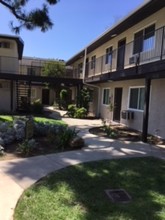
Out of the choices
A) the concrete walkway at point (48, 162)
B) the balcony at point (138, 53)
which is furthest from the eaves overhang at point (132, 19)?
the concrete walkway at point (48, 162)

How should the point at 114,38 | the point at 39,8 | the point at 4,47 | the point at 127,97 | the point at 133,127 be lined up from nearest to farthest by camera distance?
1. the point at 39,8
2. the point at 133,127
3. the point at 127,97
4. the point at 114,38
5. the point at 4,47

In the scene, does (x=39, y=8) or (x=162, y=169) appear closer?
(x=162, y=169)

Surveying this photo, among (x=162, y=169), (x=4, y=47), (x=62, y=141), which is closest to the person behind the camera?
(x=162, y=169)

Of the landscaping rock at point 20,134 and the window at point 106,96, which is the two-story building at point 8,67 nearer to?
the window at point 106,96

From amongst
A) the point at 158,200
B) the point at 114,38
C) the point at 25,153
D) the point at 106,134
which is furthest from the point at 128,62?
the point at 158,200

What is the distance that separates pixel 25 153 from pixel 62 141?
1348mm

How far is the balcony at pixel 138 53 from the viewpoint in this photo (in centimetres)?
1127

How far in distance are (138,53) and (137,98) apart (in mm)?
2412

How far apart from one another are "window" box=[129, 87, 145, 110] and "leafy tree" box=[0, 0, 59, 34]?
5.29 m

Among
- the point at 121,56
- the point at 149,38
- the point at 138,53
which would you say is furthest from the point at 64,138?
the point at 121,56

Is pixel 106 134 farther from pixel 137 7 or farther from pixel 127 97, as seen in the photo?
pixel 137 7

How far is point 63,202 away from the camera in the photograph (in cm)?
451

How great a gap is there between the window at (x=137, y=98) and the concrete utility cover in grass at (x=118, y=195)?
854 cm

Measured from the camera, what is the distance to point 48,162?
22.7 feet
